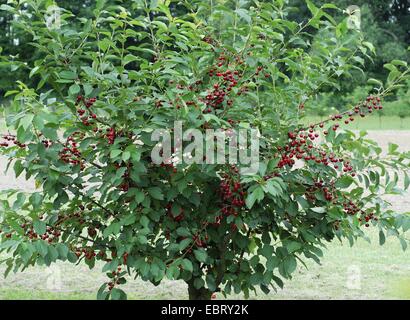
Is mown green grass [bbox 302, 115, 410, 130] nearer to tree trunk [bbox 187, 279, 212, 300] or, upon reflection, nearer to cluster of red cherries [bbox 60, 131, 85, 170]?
tree trunk [bbox 187, 279, 212, 300]

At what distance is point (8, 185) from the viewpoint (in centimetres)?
850

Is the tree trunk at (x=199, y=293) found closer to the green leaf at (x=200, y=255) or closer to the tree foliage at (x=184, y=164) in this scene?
the tree foliage at (x=184, y=164)

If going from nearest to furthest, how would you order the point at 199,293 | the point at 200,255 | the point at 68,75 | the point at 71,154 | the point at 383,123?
the point at 68,75
the point at 200,255
the point at 71,154
the point at 199,293
the point at 383,123

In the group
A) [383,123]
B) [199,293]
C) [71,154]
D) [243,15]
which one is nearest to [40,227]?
[71,154]

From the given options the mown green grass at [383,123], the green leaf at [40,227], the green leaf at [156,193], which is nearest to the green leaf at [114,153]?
the green leaf at [156,193]

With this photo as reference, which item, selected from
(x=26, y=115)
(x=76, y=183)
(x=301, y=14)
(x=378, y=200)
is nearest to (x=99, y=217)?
(x=76, y=183)

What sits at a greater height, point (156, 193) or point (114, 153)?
point (114, 153)

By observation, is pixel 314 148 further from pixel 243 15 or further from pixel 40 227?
pixel 40 227

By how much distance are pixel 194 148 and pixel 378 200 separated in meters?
0.92


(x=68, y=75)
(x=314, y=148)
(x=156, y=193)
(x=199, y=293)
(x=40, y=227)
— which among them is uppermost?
(x=68, y=75)

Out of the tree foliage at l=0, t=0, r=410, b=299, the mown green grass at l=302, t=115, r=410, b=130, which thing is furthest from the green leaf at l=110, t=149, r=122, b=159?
the mown green grass at l=302, t=115, r=410, b=130

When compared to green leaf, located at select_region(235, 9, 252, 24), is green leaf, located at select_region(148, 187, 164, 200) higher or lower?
lower

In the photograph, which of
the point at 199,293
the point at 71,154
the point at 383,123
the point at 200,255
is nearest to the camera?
the point at 200,255
